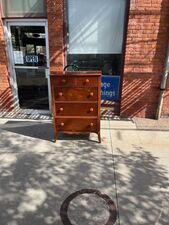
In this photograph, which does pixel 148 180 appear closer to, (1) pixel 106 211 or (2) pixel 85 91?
(1) pixel 106 211

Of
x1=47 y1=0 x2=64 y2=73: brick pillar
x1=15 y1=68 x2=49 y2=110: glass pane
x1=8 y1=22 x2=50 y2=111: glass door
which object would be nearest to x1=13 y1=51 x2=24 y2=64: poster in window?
x1=8 y1=22 x2=50 y2=111: glass door

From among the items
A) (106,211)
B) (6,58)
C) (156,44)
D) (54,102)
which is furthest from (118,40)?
(106,211)

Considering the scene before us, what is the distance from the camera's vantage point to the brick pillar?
4.29 meters

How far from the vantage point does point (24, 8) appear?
4410 mm

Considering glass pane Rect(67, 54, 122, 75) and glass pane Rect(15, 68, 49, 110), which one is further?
glass pane Rect(15, 68, 49, 110)

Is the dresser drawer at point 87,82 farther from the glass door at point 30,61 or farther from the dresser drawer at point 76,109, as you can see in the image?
the glass door at point 30,61

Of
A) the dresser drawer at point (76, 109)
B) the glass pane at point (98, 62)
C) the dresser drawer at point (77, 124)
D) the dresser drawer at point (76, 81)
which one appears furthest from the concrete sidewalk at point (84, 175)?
the glass pane at point (98, 62)

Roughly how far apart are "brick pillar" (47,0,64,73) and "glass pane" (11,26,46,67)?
0.82ft

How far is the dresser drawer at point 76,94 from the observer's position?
3684 mm

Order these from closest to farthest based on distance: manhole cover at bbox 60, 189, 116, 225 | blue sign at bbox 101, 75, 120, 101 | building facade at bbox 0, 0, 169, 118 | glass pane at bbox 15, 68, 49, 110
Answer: manhole cover at bbox 60, 189, 116, 225, building facade at bbox 0, 0, 169, 118, blue sign at bbox 101, 75, 120, 101, glass pane at bbox 15, 68, 49, 110

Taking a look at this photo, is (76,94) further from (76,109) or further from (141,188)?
(141,188)

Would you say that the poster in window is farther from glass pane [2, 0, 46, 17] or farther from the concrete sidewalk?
the concrete sidewalk

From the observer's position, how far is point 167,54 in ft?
14.1

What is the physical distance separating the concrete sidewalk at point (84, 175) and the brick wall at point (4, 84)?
0.88 metres
